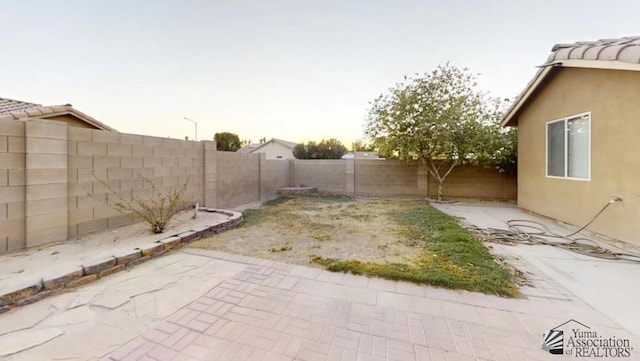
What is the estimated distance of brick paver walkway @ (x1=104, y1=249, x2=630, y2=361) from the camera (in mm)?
2012

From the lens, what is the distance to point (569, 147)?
244 inches

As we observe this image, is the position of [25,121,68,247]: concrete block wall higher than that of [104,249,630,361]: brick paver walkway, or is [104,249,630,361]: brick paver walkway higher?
[25,121,68,247]: concrete block wall

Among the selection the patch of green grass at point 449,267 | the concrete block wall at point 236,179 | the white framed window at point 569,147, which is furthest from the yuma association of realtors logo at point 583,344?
the concrete block wall at point 236,179

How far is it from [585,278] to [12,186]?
794 cm

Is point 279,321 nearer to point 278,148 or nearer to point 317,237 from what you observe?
point 317,237

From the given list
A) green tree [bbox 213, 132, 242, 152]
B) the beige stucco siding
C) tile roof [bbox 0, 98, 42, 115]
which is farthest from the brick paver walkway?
green tree [bbox 213, 132, 242, 152]

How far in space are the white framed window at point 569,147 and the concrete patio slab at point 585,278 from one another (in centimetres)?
155

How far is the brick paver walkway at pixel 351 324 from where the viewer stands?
2012mm

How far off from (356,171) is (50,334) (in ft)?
36.7

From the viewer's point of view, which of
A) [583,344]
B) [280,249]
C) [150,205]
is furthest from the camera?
[150,205]

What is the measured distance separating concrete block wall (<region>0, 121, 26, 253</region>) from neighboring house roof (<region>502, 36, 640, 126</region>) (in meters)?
9.22

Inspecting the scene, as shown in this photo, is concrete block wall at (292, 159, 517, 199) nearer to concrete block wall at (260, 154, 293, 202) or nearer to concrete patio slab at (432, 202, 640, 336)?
concrete block wall at (260, 154, 293, 202)

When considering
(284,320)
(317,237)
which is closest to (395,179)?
(317,237)

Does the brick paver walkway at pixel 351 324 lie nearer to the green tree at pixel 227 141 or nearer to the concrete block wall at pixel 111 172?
the concrete block wall at pixel 111 172
